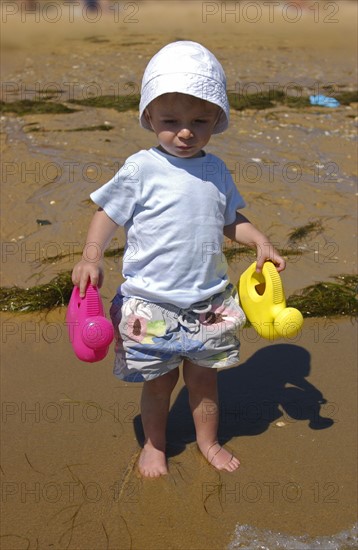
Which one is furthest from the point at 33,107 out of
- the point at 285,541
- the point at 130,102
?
the point at 285,541

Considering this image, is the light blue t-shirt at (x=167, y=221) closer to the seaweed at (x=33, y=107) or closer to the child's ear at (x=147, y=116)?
the child's ear at (x=147, y=116)

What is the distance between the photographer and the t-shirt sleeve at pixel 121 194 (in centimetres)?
239

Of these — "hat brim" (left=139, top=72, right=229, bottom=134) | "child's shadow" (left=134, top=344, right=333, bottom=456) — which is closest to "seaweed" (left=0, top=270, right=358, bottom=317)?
"child's shadow" (left=134, top=344, right=333, bottom=456)

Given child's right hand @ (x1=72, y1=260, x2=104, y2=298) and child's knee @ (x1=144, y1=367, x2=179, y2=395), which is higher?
child's right hand @ (x1=72, y1=260, x2=104, y2=298)

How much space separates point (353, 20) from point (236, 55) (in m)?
6.66

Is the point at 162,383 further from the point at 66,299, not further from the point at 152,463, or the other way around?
the point at 66,299

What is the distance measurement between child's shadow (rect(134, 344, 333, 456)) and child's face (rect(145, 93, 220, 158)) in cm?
95

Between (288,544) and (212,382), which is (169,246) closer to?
(212,382)

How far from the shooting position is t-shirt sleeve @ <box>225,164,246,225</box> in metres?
2.56

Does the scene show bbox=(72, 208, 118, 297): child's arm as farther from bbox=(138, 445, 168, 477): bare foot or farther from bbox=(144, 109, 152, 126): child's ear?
bbox=(138, 445, 168, 477): bare foot

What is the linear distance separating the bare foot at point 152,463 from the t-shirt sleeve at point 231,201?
0.88m

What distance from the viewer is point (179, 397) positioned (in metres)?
3.12

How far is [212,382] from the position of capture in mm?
2658

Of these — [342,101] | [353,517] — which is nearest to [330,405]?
[353,517]
